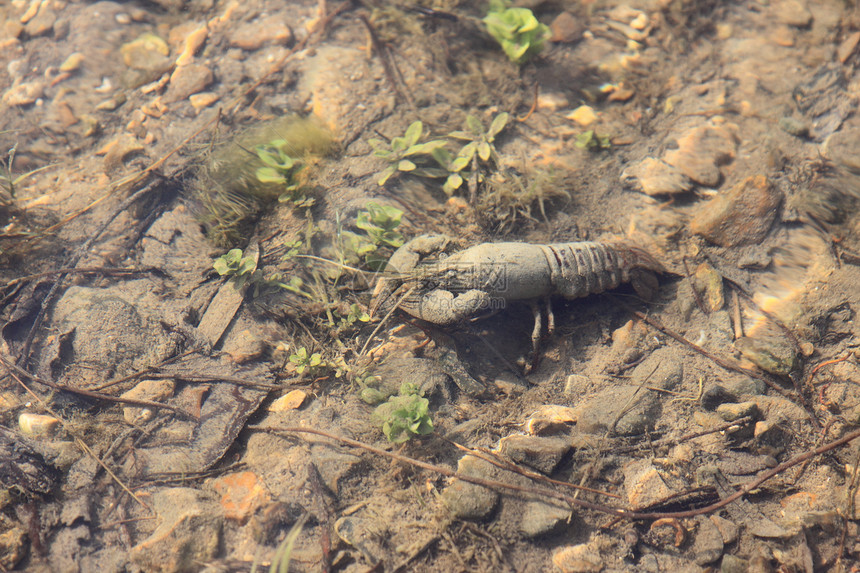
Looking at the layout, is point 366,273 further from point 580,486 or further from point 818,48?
point 818,48

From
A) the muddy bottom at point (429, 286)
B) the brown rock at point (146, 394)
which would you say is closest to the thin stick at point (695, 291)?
the muddy bottom at point (429, 286)

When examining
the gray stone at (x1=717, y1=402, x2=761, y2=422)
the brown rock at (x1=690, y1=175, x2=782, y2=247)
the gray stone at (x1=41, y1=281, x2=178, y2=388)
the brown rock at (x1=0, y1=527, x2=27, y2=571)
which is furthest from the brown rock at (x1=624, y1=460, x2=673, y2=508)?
the brown rock at (x1=0, y1=527, x2=27, y2=571)

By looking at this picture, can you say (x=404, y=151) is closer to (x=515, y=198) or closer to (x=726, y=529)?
(x=515, y=198)

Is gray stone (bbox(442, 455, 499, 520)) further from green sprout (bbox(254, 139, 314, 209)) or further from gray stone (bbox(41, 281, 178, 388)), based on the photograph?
green sprout (bbox(254, 139, 314, 209))

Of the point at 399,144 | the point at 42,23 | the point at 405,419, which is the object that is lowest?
the point at 405,419

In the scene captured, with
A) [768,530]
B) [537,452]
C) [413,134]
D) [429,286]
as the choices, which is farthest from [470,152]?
[768,530]

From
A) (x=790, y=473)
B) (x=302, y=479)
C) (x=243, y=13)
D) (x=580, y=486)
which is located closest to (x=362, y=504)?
(x=302, y=479)

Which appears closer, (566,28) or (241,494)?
(241,494)
